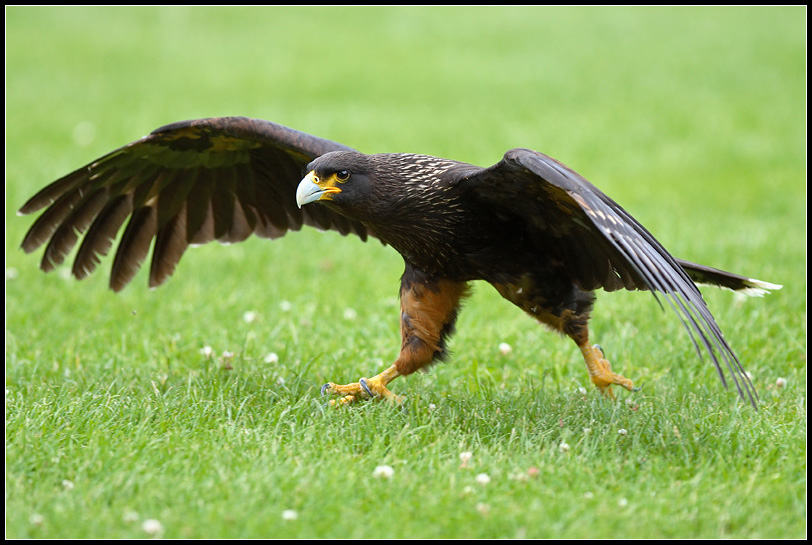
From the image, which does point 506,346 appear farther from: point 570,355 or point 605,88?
point 605,88

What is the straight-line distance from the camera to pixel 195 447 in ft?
12.2

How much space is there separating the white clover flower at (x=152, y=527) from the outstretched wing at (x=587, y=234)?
1.93 m

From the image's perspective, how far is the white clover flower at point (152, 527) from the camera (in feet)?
9.96

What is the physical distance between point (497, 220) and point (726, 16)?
18.5 metres

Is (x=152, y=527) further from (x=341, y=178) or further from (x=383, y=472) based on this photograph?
(x=341, y=178)

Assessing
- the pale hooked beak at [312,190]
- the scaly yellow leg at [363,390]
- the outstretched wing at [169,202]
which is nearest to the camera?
the pale hooked beak at [312,190]

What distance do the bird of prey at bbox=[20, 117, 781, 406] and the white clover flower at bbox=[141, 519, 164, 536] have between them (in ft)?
5.28

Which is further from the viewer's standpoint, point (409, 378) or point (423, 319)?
point (409, 378)

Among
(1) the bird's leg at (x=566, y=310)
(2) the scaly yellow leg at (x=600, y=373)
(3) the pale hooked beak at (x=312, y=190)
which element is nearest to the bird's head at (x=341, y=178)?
(3) the pale hooked beak at (x=312, y=190)

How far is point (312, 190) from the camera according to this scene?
14.2 ft

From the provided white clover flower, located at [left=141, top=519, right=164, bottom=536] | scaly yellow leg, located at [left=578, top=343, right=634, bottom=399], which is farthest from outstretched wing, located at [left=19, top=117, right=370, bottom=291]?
white clover flower, located at [left=141, top=519, right=164, bottom=536]

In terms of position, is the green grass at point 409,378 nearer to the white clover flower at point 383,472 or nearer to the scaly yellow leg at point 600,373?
the white clover flower at point 383,472

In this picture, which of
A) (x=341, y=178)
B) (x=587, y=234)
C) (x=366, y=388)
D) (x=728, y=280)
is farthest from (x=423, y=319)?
(x=728, y=280)

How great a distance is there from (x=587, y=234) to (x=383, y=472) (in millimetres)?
1534
